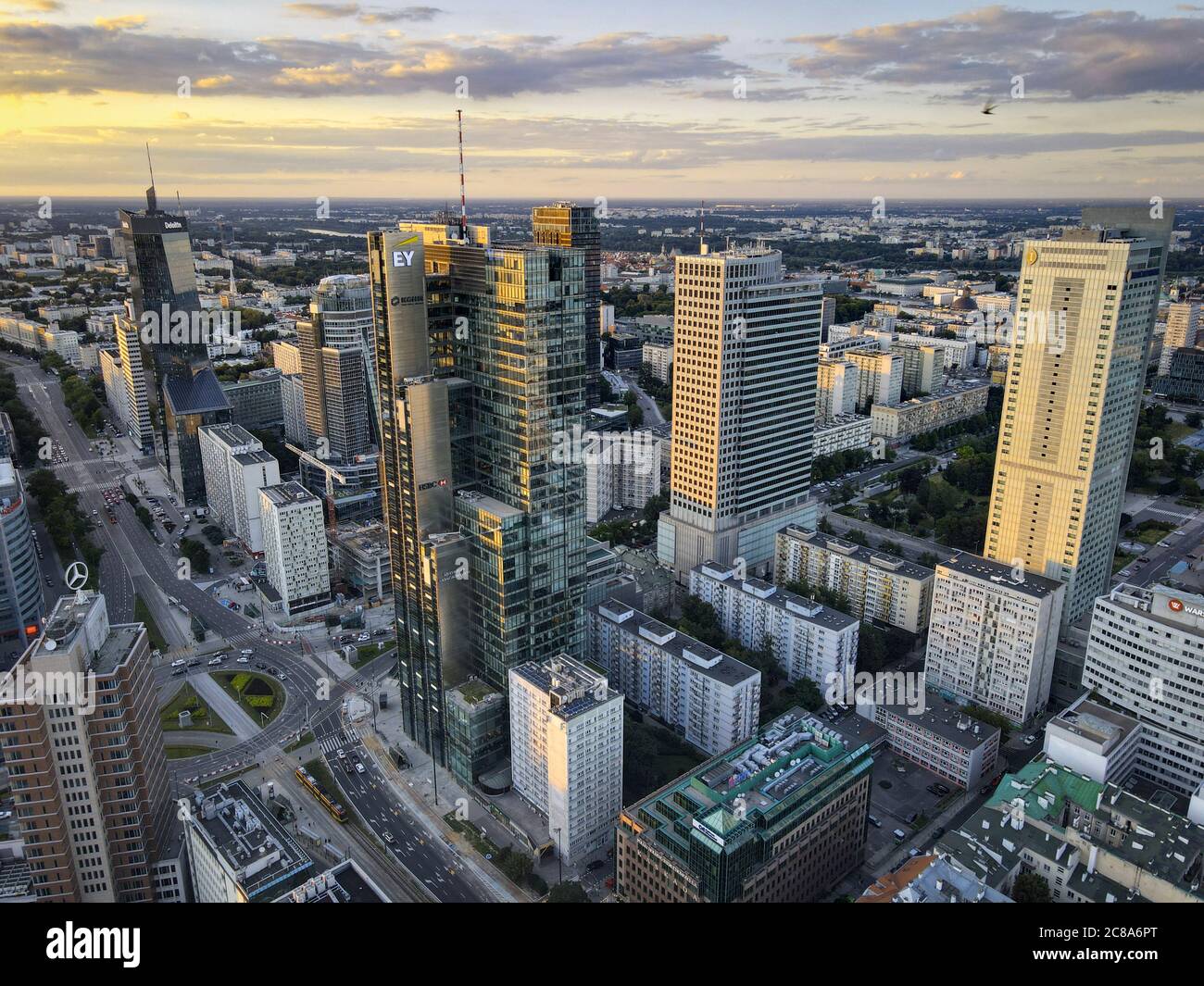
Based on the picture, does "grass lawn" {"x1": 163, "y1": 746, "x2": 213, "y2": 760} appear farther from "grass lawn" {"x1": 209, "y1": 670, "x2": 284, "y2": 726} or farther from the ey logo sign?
the ey logo sign

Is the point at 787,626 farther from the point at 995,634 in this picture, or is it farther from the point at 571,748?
the point at 571,748

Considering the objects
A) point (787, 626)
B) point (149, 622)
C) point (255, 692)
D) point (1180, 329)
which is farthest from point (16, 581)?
point (1180, 329)

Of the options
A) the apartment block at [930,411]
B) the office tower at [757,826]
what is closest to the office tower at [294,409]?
the apartment block at [930,411]

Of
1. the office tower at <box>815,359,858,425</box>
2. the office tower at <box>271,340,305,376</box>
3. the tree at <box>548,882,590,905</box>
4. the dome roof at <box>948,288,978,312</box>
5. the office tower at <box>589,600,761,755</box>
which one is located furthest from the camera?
the dome roof at <box>948,288,978,312</box>

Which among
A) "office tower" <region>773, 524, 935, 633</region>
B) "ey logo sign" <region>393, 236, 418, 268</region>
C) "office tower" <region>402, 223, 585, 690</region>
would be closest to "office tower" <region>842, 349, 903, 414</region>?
"office tower" <region>773, 524, 935, 633</region>

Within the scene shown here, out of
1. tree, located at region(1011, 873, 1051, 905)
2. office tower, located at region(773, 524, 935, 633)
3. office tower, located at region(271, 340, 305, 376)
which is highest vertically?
office tower, located at region(271, 340, 305, 376)
